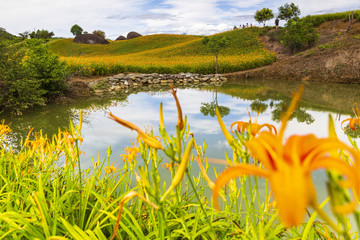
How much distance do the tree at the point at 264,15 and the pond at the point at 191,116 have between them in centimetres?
2577

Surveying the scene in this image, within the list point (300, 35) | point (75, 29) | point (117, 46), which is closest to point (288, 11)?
point (300, 35)

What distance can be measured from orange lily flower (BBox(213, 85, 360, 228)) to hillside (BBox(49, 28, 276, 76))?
1360 cm

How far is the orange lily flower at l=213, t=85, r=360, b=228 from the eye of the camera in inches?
11.5

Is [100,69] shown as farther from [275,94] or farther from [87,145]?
[87,145]

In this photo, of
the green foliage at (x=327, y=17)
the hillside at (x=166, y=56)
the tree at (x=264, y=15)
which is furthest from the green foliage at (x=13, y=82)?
the tree at (x=264, y=15)

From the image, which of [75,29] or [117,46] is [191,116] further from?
[75,29]

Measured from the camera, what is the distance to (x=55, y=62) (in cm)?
952

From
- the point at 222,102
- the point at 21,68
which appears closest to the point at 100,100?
the point at 21,68

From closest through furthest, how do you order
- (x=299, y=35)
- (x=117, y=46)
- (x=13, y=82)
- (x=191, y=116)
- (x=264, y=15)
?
(x=191, y=116) < (x=13, y=82) < (x=299, y=35) < (x=264, y=15) < (x=117, y=46)

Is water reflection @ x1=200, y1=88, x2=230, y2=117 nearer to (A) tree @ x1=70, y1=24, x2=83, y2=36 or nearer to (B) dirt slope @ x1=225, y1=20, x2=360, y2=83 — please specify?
(B) dirt slope @ x1=225, y1=20, x2=360, y2=83

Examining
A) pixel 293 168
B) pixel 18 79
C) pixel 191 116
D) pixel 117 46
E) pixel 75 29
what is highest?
pixel 75 29

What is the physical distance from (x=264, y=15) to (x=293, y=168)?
3666 centimetres

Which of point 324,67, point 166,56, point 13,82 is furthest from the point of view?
point 166,56

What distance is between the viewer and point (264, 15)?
106 ft
